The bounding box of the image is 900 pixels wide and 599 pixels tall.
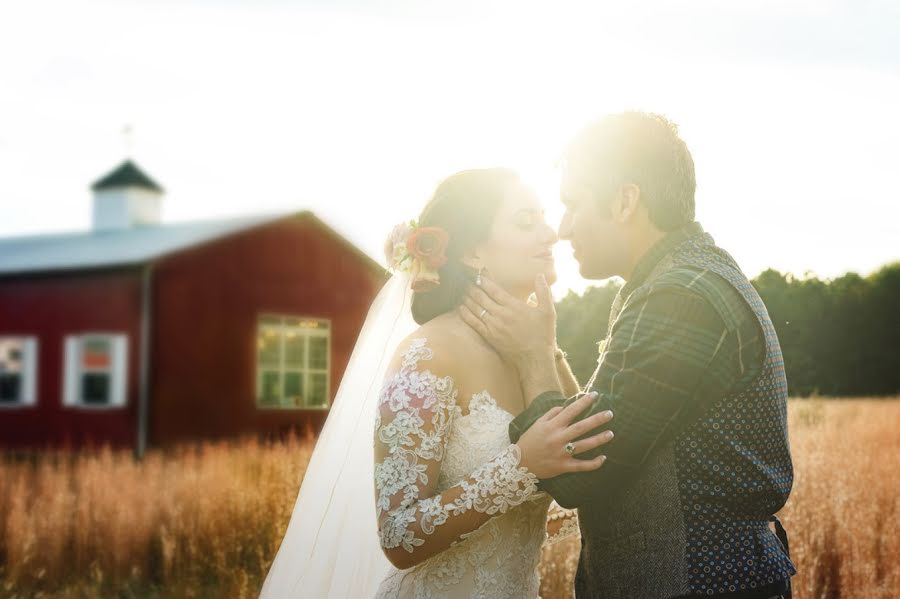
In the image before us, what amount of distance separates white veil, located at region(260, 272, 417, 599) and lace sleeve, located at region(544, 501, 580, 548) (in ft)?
2.31

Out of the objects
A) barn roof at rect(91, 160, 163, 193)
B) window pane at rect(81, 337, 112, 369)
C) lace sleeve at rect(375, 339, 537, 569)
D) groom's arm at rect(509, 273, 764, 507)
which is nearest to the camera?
groom's arm at rect(509, 273, 764, 507)

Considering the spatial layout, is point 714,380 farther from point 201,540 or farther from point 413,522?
point 201,540

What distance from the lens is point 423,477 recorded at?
9.00ft

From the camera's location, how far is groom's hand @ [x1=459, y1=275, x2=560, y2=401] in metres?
2.81

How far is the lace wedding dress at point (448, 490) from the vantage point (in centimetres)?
263

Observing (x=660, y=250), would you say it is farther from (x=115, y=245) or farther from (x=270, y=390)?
(x=115, y=245)

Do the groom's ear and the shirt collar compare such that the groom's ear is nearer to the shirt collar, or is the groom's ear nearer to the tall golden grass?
the shirt collar

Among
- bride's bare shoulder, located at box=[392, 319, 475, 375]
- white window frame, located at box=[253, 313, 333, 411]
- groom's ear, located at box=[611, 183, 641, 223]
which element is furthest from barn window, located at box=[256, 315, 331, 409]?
groom's ear, located at box=[611, 183, 641, 223]

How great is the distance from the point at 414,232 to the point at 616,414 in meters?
1.31

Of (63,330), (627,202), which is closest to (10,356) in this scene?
(63,330)

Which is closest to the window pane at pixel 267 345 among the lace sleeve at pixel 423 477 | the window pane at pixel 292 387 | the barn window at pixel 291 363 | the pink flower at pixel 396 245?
the barn window at pixel 291 363

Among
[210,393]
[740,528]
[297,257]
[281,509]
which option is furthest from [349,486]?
[297,257]

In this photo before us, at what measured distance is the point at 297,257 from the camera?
64.2ft

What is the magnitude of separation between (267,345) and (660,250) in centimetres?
1635
